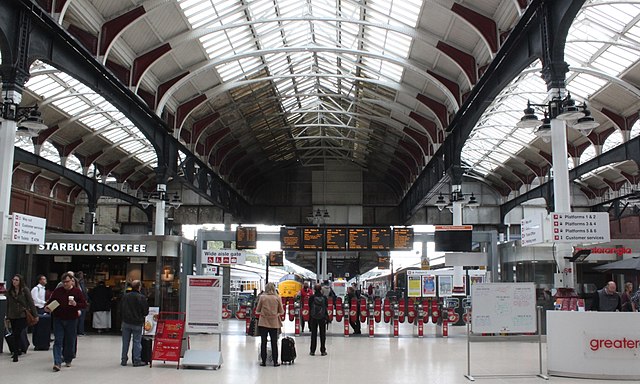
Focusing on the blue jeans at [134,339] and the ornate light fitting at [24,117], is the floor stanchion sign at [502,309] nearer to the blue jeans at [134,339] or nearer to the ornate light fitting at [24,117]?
the blue jeans at [134,339]

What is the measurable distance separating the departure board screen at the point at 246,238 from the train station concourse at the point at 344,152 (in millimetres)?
50

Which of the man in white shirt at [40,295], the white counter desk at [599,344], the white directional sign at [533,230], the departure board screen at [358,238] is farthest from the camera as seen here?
the departure board screen at [358,238]

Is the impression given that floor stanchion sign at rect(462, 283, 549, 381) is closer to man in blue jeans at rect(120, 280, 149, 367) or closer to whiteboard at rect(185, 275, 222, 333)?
whiteboard at rect(185, 275, 222, 333)

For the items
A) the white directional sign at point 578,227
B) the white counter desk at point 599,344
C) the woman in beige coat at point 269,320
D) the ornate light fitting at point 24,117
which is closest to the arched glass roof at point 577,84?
the white directional sign at point 578,227

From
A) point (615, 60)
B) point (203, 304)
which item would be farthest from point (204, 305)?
point (615, 60)

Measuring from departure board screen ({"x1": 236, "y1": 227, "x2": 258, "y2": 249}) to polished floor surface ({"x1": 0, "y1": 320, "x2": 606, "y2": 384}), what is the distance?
20.0 ft

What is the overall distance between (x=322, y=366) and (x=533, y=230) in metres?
5.06

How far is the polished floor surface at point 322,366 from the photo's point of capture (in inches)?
396

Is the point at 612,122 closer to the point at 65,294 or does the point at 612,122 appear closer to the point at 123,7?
the point at 123,7

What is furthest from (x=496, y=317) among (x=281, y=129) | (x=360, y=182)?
(x=360, y=182)

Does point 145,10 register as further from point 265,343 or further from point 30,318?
point 265,343

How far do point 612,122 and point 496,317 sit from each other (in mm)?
18073

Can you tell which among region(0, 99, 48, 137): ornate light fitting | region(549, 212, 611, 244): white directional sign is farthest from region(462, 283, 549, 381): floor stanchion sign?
region(0, 99, 48, 137): ornate light fitting

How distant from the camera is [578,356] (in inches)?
399
